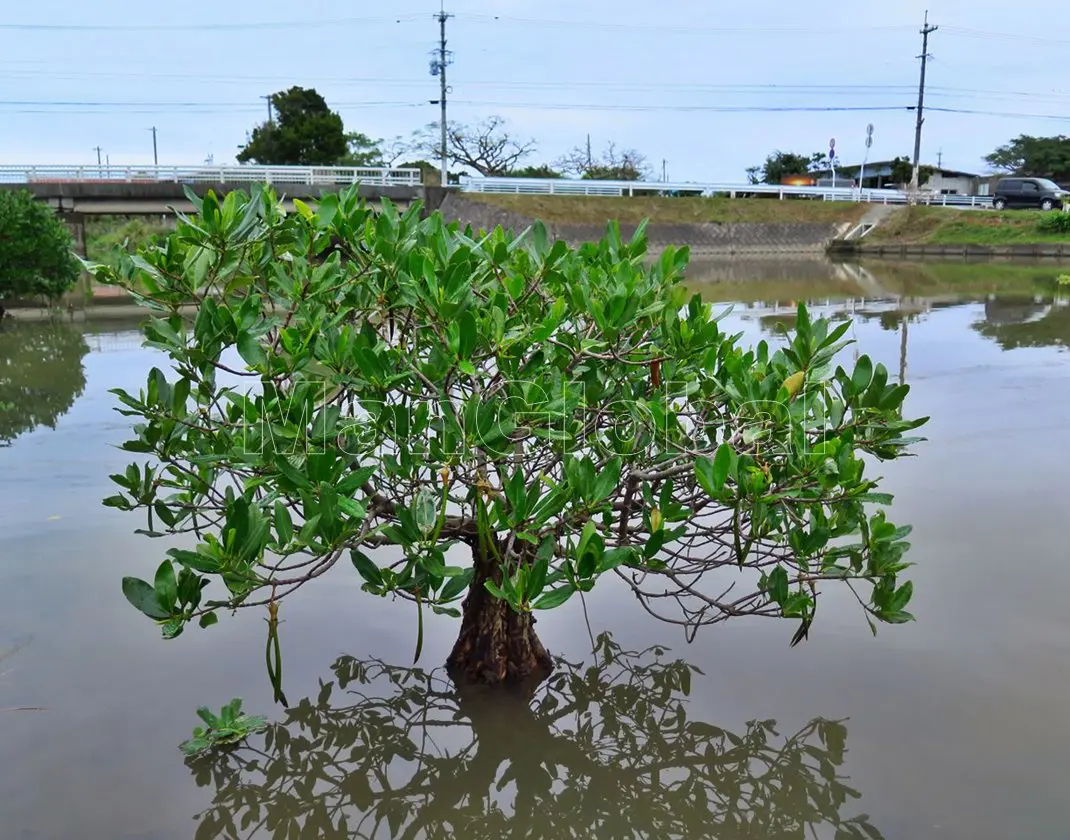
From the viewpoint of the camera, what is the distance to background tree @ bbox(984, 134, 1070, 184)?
52250 mm

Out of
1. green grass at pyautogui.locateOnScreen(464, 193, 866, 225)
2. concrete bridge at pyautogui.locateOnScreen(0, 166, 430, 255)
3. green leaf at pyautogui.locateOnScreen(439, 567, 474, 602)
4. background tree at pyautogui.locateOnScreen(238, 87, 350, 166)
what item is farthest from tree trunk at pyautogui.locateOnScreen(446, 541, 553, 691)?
background tree at pyautogui.locateOnScreen(238, 87, 350, 166)

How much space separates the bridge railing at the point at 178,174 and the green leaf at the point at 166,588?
2558 cm

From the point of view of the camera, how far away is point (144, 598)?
2523 mm

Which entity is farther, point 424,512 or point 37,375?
point 37,375

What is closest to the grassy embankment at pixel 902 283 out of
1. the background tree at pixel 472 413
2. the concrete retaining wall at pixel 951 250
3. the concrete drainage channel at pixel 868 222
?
the concrete retaining wall at pixel 951 250

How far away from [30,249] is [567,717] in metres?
14.7

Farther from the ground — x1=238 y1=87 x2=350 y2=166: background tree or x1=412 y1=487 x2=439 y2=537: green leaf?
x1=238 y1=87 x2=350 y2=166: background tree

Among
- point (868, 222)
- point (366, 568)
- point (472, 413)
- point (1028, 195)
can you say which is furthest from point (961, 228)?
point (366, 568)

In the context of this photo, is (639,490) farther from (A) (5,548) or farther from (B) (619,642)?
(A) (5,548)

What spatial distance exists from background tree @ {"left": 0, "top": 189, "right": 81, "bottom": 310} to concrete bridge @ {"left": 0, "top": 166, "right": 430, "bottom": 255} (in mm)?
10024

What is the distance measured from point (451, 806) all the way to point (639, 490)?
1251mm

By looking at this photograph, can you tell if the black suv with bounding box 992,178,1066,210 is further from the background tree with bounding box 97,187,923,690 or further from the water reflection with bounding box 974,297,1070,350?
the background tree with bounding box 97,187,923,690

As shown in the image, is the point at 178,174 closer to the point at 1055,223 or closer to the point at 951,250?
the point at 951,250

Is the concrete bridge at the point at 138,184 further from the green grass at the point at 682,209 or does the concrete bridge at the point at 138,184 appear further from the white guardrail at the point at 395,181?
→ the green grass at the point at 682,209
